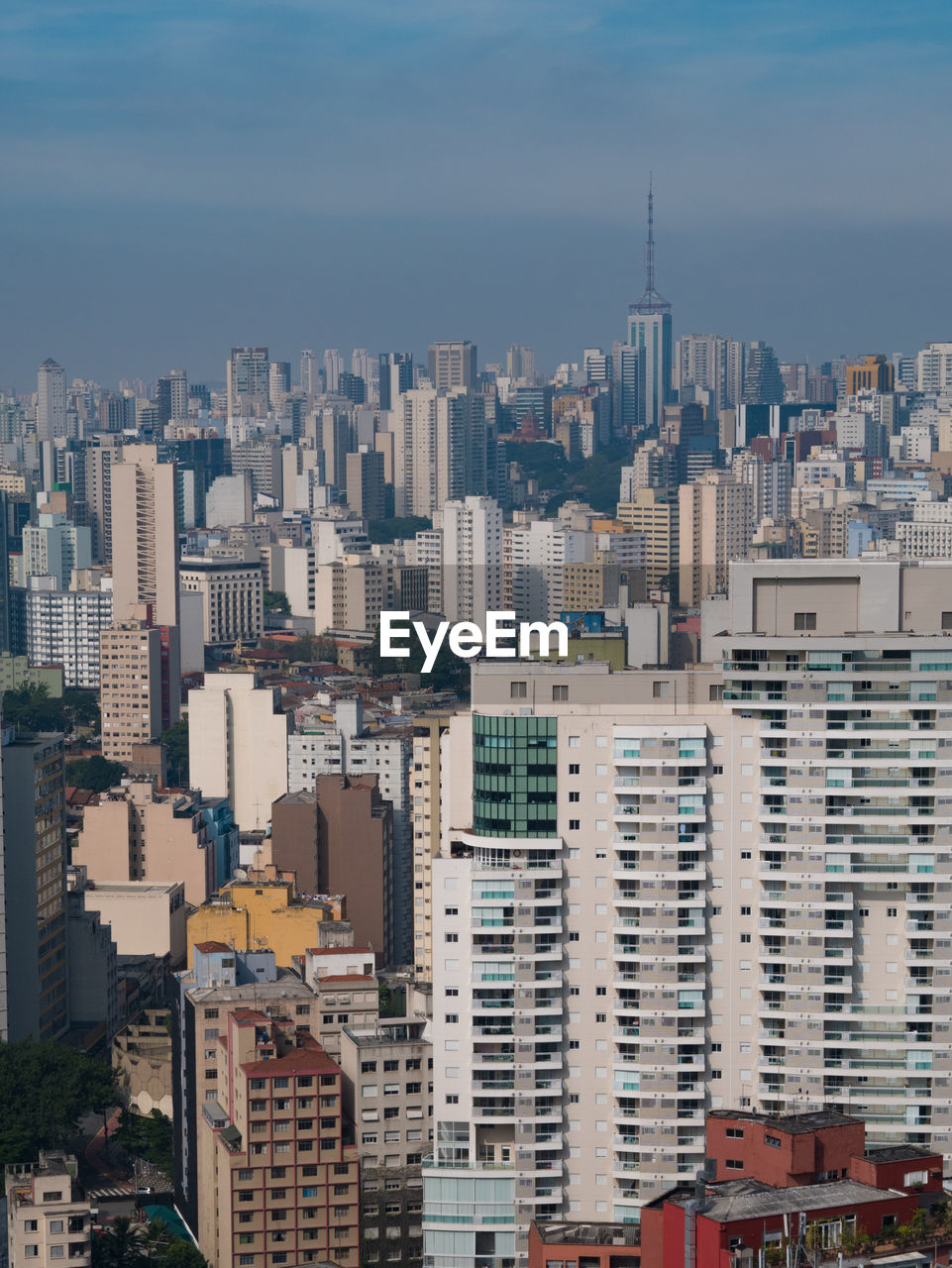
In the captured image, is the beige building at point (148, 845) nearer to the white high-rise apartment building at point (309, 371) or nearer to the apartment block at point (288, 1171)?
the apartment block at point (288, 1171)

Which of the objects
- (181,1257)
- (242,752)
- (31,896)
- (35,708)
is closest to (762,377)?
(35,708)

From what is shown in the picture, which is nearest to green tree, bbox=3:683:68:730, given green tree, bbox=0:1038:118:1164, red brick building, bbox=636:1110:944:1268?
green tree, bbox=0:1038:118:1164

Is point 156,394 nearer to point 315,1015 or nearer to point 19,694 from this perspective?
point 19,694

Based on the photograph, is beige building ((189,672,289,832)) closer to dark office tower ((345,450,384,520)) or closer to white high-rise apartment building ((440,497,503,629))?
white high-rise apartment building ((440,497,503,629))

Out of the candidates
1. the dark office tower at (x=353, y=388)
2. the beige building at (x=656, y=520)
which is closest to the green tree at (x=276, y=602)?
the beige building at (x=656, y=520)

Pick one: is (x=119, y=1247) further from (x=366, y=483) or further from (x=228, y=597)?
(x=366, y=483)
